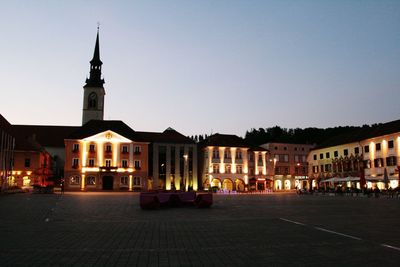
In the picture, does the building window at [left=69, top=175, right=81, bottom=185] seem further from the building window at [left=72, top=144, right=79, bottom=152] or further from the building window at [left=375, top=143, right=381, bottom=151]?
the building window at [left=375, top=143, right=381, bottom=151]

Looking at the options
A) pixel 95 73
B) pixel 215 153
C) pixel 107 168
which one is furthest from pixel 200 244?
pixel 95 73

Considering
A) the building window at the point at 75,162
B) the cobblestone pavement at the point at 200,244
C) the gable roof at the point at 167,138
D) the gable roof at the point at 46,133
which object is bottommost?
the cobblestone pavement at the point at 200,244

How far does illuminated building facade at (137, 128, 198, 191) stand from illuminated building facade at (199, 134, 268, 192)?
2814mm

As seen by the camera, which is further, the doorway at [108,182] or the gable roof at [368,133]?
the doorway at [108,182]

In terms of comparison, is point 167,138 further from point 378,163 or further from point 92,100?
point 378,163

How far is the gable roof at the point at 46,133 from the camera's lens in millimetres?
89919

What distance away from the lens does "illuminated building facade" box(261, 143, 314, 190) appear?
83.8 metres

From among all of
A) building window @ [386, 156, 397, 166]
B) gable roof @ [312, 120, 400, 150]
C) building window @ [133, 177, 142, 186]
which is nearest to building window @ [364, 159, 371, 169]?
gable roof @ [312, 120, 400, 150]

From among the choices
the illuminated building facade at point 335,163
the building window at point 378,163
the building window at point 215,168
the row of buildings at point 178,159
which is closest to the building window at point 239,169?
the row of buildings at point 178,159

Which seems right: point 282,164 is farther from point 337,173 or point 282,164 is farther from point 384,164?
point 384,164

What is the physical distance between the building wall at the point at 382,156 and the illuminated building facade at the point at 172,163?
31387mm

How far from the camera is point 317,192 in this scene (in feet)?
192

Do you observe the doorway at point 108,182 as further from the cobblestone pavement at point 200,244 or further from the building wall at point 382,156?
the cobblestone pavement at point 200,244

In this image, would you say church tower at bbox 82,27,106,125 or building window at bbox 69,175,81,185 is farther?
church tower at bbox 82,27,106,125
